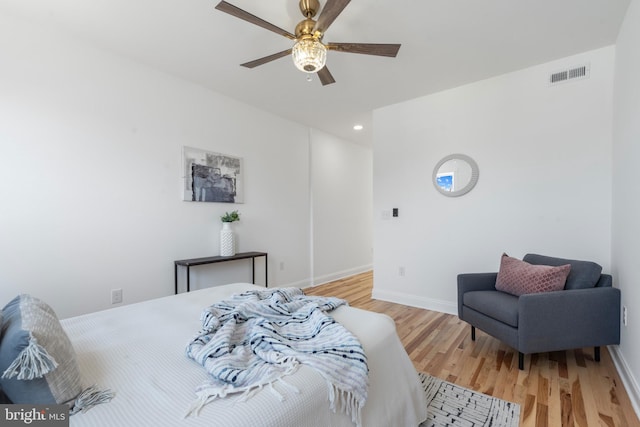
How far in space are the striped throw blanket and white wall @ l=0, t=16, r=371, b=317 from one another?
1.72m

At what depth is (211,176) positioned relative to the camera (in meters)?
3.34

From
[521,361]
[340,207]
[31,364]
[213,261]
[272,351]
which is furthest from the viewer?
[340,207]

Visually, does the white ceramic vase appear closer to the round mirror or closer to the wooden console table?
the wooden console table

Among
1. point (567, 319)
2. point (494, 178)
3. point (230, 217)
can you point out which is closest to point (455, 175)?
point (494, 178)

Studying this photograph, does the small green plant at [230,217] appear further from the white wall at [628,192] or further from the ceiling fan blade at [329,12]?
the white wall at [628,192]

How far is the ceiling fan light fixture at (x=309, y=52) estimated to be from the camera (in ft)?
5.98

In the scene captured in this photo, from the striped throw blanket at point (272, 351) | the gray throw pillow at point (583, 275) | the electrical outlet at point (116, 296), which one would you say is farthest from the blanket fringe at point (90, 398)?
the gray throw pillow at point (583, 275)

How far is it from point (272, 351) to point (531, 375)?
6.47 ft

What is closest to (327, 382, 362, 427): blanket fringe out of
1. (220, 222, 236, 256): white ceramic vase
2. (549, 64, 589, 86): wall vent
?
(220, 222, 236, 256): white ceramic vase

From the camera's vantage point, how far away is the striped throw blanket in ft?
3.16

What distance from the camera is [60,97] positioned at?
2.33m

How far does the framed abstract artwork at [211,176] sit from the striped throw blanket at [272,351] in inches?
79.0

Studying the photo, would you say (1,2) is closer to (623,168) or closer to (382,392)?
(382,392)

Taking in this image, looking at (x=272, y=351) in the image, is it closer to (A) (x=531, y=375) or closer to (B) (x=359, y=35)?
(A) (x=531, y=375)
